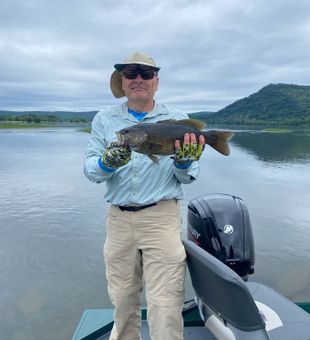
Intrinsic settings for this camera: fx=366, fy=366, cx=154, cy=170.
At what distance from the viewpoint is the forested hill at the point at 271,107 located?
398ft

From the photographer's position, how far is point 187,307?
420cm

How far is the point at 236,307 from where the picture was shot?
8.96 ft

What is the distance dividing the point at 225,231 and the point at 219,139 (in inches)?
47.1

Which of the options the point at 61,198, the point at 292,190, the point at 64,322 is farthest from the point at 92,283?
the point at 292,190

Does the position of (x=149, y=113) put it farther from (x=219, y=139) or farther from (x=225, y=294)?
(x=225, y=294)

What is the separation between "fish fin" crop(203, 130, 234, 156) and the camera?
3146 millimetres

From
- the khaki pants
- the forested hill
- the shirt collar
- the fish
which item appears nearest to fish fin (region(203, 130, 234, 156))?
the fish

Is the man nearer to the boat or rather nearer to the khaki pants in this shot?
the khaki pants

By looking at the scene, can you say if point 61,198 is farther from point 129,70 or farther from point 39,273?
point 129,70

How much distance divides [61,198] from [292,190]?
8.57 meters

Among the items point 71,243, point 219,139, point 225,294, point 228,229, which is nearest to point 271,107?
point 71,243

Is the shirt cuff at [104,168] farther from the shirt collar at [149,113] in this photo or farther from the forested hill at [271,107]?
the forested hill at [271,107]

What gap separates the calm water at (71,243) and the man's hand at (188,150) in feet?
11.9

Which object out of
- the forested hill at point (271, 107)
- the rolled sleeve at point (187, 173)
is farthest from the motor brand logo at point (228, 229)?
the forested hill at point (271, 107)
